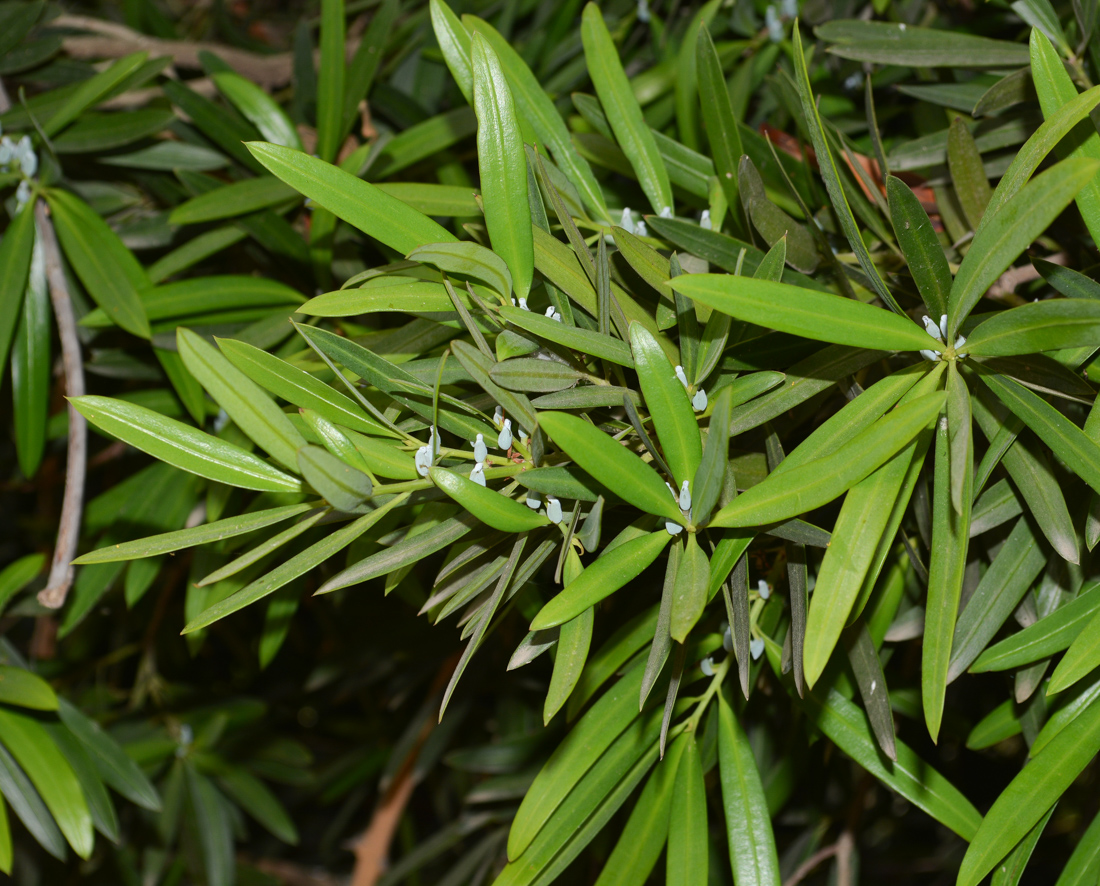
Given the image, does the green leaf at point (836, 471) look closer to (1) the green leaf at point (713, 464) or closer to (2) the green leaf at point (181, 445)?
(1) the green leaf at point (713, 464)

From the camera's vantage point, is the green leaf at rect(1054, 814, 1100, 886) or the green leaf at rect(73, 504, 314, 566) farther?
the green leaf at rect(1054, 814, 1100, 886)

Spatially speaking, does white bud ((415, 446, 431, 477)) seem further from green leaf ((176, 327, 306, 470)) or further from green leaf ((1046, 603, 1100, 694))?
green leaf ((1046, 603, 1100, 694))

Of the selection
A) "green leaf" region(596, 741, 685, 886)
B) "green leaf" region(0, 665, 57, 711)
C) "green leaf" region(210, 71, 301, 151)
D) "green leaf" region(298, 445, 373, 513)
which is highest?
"green leaf" region(210, 71, 301, 151)

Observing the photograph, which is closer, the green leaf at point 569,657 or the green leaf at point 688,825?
the green leaf at point 569,657

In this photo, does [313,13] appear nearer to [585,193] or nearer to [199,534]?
[585,193]

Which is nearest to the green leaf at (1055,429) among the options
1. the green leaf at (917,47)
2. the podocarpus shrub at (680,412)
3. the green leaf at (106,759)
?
the podocarpus shrub at (680,412)

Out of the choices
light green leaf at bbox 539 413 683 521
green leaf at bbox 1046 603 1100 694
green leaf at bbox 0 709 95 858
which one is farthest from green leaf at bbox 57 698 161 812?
green leaf at bbox 1046 603 1100 694

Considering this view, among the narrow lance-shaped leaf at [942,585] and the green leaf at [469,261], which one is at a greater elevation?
the green leaf at [469,261]
